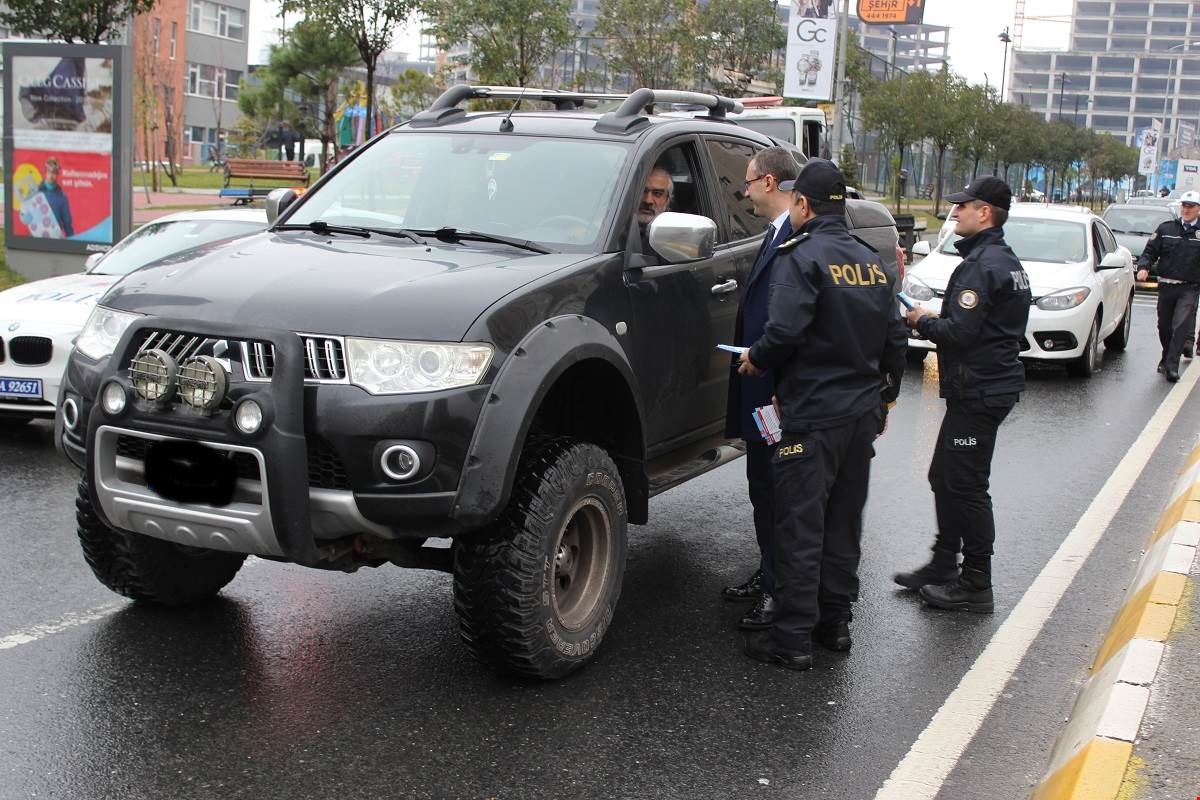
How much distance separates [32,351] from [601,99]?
418 centimetres

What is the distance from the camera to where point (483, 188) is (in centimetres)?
552

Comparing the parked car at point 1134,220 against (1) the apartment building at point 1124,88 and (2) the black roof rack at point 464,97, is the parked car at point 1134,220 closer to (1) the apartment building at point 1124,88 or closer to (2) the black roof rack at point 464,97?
(2) the black roof rack at point 464,97

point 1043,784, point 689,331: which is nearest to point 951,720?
point 1043,784

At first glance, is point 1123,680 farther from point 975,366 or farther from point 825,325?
point 975,366

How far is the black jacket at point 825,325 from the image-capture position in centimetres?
490

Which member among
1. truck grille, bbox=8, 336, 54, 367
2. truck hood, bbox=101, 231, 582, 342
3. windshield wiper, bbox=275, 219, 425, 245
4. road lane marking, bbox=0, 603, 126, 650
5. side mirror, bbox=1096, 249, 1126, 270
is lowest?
road lane marking, bbox=0, 603, 126, 650

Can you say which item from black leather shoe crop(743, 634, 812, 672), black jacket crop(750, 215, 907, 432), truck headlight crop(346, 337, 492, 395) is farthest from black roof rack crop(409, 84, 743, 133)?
black leather shoe crop(743, 634, 812, 672)

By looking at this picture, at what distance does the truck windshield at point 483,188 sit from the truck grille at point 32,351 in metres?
3.24

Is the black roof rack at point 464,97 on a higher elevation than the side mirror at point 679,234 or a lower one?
higher

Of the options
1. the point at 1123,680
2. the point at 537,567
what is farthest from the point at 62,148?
the point at 1123,680

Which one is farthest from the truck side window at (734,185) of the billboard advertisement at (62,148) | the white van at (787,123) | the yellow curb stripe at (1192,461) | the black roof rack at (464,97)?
the white van at (787,123)

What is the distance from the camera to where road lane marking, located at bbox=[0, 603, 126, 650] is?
499cm

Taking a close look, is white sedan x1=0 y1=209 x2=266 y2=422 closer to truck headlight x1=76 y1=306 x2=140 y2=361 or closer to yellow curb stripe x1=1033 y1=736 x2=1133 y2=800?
truck headlight x1=76 y1=306 x2=140 y2=361

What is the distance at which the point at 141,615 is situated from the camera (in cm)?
528
